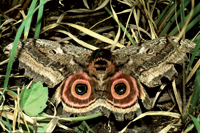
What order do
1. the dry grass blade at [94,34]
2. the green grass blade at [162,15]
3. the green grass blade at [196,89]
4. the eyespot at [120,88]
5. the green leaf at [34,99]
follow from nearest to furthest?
1. the green grass blade at [196,89]
2. the green leaf at [34,99]
3. the eyespot at [120,88]
4. the green grass blade at [162,15]
5. the dry grass blade at [94,34]

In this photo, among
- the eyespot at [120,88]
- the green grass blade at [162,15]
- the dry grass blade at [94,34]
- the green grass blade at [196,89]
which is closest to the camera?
the green grass blade at [196,89]

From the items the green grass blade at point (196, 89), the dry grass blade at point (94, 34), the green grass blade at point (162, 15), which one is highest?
the green grass blade at point (162, 15)

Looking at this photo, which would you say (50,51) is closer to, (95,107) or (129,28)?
(95,107)

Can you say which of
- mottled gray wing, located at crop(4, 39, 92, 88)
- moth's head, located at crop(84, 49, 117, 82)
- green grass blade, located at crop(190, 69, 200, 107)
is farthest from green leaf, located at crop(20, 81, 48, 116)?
green grass blade, located at crop(190, 69, 200, 107)

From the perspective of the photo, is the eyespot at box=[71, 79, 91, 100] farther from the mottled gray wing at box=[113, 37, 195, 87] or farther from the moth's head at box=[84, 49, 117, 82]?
the mottled gray wing at box=[113, 37, 195, 87]

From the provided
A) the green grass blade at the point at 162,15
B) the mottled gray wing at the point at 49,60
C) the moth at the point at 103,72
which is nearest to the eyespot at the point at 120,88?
the moth at the point at 103,72

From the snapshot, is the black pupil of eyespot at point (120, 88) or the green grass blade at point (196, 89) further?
the black pupil of eyespot at point (120, 88)

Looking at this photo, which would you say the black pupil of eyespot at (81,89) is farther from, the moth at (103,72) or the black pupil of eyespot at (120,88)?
the black pupil of eyespot at (120,88)
